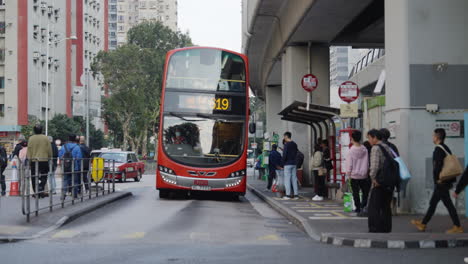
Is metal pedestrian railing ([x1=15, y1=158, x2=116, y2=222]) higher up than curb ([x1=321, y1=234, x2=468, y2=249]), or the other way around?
metal pedestrian railing ([x1=15, y1=158, x2=116, y2=222])

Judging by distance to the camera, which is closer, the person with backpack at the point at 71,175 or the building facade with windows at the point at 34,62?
the person with backpack at the point at 71,175

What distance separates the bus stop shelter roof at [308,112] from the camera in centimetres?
1836

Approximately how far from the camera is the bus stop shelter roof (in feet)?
60.2

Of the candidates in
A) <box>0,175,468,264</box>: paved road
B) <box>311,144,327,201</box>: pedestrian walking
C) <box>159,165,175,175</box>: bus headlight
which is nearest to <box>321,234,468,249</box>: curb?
<box>0,175,468,264</box>: paved road

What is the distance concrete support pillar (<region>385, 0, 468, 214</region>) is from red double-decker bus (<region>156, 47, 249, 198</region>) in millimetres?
6810

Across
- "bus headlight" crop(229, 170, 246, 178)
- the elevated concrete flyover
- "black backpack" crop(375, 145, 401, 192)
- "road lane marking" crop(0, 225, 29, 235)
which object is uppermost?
the elevated concrete flyover

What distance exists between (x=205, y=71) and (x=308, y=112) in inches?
120

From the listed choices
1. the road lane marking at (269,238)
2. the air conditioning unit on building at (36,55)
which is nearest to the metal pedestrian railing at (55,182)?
the road lane marking at (269,238)

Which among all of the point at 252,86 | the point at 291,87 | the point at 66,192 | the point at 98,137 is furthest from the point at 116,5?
the point at 66,192

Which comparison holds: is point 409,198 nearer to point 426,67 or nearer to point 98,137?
point 426,67

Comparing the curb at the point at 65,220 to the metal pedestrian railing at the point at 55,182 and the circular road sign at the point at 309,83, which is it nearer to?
the metal pedestrian railing at the point at 55,182

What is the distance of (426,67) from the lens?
46.2ft

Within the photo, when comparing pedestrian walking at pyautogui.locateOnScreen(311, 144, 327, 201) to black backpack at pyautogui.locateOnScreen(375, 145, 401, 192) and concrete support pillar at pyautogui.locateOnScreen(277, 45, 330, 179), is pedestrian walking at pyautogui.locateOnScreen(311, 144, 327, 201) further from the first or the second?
black backpack at pyautogui.locateOnScreen(375, 145, 401, 192)

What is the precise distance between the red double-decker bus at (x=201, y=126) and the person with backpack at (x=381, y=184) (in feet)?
32.0
